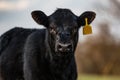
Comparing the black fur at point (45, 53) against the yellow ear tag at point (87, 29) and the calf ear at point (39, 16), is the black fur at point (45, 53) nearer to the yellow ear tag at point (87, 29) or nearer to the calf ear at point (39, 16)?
the calf ear at point (39, 16)

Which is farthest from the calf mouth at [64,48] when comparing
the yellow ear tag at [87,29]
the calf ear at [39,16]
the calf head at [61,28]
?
the yellow ear tag at [87,29]

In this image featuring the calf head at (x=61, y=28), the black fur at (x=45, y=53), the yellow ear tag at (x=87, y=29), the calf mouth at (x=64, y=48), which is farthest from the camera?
the yellow ear tag at (x=87, y=29)

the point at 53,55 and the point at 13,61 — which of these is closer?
the point at 53,55

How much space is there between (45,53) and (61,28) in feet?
3.07

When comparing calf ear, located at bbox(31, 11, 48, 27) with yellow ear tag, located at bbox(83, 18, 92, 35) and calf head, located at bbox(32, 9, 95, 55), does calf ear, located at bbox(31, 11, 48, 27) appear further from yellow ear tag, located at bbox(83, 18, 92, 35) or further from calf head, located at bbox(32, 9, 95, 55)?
yellow ear tag, located at bbox(83, 18, 92, 35)

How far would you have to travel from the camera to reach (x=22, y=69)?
15164 millimetres

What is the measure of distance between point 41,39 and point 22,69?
Answer: 2.77 feet

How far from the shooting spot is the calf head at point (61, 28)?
13.4 m

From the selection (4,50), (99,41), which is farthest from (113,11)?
(4,50)

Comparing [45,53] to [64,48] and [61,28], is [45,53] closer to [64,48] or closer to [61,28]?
[61,28]

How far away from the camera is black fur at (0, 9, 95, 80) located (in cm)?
1394

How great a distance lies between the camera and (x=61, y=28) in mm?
13773

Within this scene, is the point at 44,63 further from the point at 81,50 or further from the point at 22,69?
the point at 81,50

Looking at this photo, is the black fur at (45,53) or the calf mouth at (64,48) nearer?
the calf mouth at (64,48)
